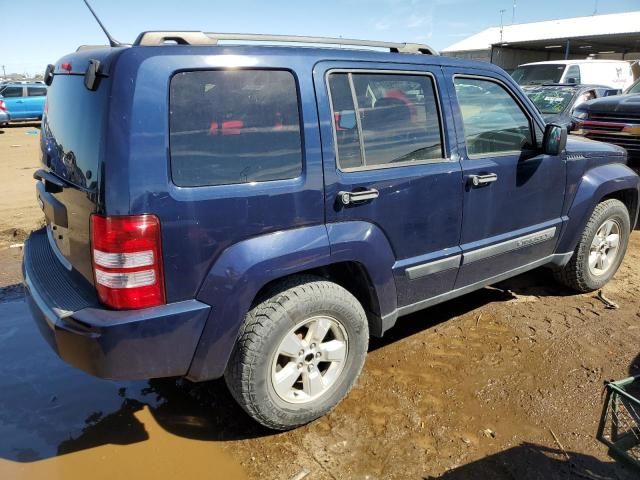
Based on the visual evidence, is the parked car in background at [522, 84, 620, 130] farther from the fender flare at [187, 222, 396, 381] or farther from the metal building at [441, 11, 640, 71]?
the metal building at [441, 11, 640, 71]

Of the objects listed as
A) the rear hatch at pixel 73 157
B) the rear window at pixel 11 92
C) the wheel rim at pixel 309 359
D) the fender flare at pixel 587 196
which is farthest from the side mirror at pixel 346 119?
the rear window at pixel 11 92

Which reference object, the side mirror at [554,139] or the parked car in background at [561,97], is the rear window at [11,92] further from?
the side mirror at [554,139]

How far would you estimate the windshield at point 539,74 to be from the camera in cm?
1291

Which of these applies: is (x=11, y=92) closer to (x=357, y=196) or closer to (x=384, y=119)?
(x=384, y=119)

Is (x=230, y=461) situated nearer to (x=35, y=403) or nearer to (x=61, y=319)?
(x=61, y=319)

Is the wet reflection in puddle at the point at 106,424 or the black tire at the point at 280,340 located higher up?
the black tire at the point at 280,340

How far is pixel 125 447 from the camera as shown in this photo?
259 centimetres

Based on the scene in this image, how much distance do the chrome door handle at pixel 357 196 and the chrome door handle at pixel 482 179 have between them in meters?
0.79

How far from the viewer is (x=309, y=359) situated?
267cm

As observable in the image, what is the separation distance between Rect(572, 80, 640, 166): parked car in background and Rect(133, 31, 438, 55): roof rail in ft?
16.4

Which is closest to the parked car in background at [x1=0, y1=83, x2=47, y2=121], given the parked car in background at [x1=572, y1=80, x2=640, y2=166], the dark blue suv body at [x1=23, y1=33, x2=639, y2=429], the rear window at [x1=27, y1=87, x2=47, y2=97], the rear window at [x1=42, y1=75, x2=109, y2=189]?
the rear window at [x1=27, y1=87, x2=47, y2=97]

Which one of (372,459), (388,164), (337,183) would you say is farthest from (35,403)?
(388,164)

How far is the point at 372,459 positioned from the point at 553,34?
1239 inches

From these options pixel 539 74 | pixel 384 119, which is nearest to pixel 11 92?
pixel 539 74
